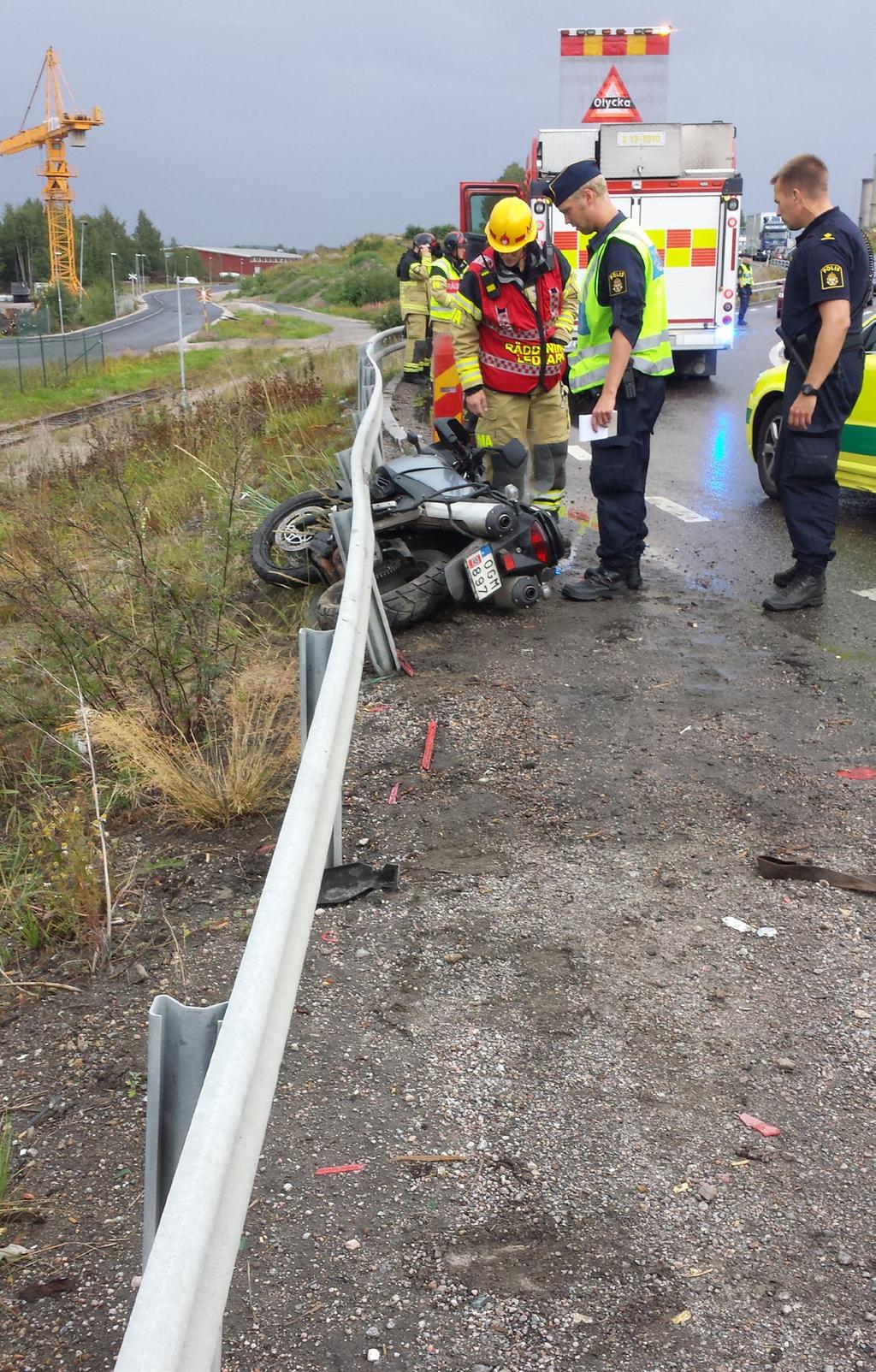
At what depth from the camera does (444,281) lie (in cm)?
1307

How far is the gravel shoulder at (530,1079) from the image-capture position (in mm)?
2246

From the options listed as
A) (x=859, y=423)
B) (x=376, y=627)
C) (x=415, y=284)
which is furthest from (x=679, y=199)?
(x=376, y=627)

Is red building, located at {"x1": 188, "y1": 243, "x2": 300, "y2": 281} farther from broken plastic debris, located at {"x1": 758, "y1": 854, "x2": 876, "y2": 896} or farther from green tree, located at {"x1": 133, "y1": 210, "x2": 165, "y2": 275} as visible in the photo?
broken plastic debris, located at {"x1": 758, "y1": 854, "x2": 876, "y2": 896}

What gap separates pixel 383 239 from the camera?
8312 cm

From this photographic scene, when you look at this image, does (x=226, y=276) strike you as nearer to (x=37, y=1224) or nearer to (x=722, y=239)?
(x=722, y=239)

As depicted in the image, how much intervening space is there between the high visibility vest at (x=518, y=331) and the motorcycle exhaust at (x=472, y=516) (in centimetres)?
133

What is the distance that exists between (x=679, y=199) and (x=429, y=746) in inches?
518

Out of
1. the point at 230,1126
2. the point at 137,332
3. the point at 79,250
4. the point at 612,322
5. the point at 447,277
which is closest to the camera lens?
the point at 230,1126

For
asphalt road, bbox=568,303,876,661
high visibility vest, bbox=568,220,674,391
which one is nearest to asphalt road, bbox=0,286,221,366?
asphalt road, bbox=568,303,876,661

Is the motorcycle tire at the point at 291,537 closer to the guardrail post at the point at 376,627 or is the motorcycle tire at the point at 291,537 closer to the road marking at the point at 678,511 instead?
the guardrail post at the point at 376,627

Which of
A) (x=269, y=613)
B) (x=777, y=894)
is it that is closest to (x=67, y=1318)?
(x=777, y=894)

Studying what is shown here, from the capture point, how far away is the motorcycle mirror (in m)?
6.69

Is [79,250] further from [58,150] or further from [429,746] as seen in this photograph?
[429,746]

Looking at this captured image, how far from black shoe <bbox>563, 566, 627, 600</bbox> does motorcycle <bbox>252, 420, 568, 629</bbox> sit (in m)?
0.15
